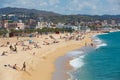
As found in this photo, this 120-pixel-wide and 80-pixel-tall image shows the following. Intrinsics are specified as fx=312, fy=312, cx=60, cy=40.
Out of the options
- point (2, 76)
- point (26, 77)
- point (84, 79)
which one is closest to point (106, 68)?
point (84, 79)

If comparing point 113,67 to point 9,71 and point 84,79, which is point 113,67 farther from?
point 9,71

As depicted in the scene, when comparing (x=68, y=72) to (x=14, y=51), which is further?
(x=14, y=51)

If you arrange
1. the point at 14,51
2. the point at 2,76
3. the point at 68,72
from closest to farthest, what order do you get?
1. the point at 2,76
2. the point at 68,72
3. the point at 14,51

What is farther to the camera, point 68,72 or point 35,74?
point 68,72

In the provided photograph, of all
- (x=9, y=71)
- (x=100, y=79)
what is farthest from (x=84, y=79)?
(x=9, y=71)

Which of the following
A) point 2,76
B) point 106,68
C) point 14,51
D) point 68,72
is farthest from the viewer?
point 14,51

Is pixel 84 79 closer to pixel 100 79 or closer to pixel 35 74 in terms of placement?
pixel 100 79

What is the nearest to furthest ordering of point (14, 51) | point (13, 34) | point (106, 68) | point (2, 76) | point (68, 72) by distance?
point (2, 76), point (68, 72), point (106, 68), point (14, 51), point (13, 34)

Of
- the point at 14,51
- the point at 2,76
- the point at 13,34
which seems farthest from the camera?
the point at 13,34
